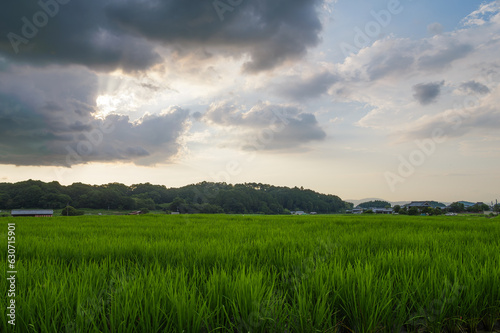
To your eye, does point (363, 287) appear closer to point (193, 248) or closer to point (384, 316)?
point (384, 316)

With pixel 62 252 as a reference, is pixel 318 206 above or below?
below

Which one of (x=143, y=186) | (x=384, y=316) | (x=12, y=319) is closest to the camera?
(x=12, y=319)

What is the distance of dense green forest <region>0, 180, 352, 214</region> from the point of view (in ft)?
161

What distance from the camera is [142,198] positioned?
81125 mm

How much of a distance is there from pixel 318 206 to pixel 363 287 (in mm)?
119142

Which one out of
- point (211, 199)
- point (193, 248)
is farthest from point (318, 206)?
point (193, 248)

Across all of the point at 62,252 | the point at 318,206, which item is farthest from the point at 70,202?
the point at 318,206

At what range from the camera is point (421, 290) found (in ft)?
7.34

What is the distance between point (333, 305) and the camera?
200 centimetres

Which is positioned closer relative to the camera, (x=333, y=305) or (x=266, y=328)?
(x=266, y=328)

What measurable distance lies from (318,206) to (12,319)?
4725 inches

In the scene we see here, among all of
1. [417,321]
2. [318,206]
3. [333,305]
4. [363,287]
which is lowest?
[318,206]

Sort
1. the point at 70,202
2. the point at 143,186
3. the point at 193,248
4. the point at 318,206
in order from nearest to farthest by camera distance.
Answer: the point at 193,248
the point at 70,202
the point at 143,186
the point at 318,206

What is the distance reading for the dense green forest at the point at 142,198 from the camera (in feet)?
161
